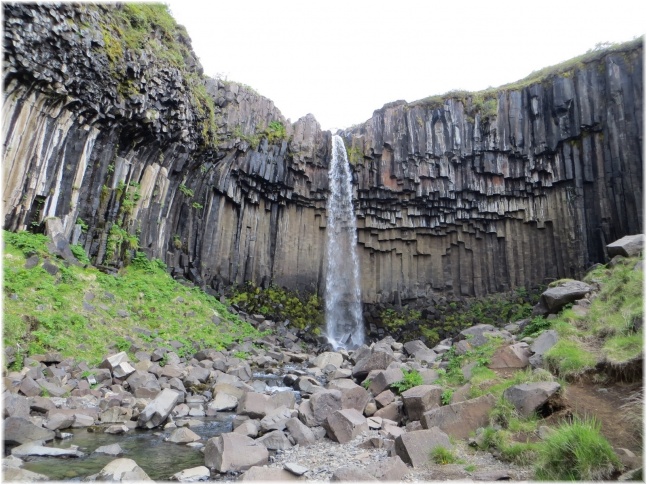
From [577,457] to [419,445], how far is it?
5.92ft

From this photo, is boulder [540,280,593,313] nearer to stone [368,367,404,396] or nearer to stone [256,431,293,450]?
stone [368,367,404,396]

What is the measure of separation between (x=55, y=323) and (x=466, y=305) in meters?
20.9

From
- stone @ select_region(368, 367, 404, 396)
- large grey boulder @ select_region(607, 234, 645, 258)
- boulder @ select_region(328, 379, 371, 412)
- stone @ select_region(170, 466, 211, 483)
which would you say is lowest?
stone @ select_region(170, 466, 211, 483)

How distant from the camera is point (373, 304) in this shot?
26.7 m

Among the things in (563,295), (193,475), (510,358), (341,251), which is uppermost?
(341,251)

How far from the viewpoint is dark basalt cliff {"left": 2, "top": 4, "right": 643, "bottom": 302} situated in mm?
14023

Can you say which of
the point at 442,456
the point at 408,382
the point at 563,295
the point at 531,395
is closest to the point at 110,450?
the point at 442,456

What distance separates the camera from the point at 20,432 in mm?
6277

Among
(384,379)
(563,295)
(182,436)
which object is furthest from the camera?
(563,295)

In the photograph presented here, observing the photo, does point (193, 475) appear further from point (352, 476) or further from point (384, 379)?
point (384, 379)

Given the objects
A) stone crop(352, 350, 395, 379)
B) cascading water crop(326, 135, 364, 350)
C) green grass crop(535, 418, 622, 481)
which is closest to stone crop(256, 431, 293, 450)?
green grass crop(535, 418, 622, 481)

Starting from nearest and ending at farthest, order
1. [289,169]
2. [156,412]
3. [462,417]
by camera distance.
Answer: [462,417]
[156,412]
[289,169]

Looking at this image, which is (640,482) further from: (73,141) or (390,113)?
(390,113)

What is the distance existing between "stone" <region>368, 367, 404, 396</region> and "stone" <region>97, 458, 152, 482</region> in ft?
16.3
